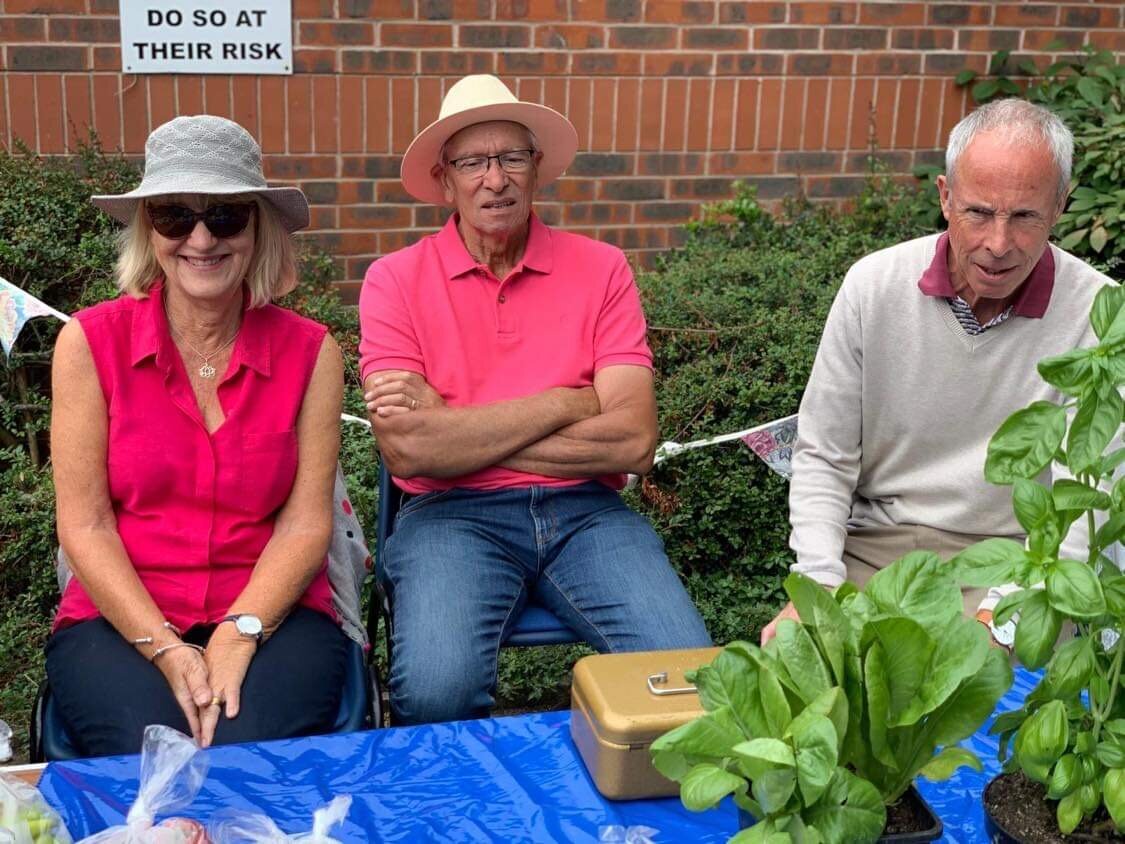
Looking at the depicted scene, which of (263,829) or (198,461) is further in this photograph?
(198,461)

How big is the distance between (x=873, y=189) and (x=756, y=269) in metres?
1.02

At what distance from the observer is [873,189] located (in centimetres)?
547

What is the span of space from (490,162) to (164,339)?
0.97m

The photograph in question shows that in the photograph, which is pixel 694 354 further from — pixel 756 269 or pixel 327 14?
pixel 327 14

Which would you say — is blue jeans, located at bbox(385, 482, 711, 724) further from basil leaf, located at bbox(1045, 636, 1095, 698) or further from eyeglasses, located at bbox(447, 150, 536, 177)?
basil leaf, located at bbox(1045, 636, 1095, 698)

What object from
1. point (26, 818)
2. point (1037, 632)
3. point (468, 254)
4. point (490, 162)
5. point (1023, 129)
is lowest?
point (26, 818)

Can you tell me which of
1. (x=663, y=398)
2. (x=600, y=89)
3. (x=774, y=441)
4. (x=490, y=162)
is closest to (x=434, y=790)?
(x=490, y=162)

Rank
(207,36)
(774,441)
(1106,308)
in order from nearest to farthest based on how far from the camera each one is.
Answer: (1106,308) < (774,441) < (207,36)

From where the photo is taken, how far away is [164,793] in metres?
1.76

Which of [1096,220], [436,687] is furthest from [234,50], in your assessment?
[1096,220]

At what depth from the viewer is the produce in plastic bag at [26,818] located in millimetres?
1566

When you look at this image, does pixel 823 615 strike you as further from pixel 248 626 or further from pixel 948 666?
pixel 248 626

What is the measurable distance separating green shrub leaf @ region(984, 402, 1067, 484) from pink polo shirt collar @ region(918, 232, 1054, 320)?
142cm

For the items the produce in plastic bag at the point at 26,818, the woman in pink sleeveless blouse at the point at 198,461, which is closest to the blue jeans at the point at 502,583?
the woman in pink sleeveless blouse at the point at 198,461
